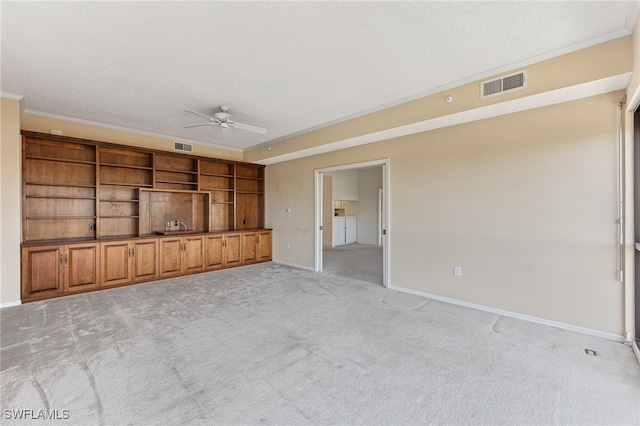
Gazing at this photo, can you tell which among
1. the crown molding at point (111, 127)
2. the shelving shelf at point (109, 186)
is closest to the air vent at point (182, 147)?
the crown molding at point (111, 127)

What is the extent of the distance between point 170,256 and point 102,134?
257 centimetres

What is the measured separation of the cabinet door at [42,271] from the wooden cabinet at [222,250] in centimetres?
227

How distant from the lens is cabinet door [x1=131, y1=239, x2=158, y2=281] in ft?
16.1

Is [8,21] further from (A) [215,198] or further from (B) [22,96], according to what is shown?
(A) [215,198]

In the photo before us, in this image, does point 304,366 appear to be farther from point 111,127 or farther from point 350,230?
point 350,230

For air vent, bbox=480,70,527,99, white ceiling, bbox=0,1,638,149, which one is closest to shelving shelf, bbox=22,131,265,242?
white ceiling, bbox=0,1,638,149

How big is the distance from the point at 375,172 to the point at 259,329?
805cm

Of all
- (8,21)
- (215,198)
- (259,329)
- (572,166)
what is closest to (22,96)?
(8,21)

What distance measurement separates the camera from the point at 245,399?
6.33 feet

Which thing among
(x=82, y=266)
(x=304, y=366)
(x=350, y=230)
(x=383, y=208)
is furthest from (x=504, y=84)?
(x=350, y=230)

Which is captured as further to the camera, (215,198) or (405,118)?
(215,198)

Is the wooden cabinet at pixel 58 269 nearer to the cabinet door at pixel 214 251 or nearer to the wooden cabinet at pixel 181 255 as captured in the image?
the wooden cabinet at pixel 181 255

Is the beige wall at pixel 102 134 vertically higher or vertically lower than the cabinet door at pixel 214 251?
higher

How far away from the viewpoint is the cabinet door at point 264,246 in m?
6.81
